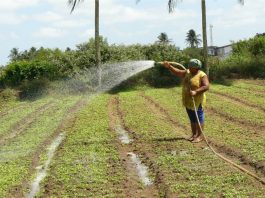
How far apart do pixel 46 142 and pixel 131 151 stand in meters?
2.38

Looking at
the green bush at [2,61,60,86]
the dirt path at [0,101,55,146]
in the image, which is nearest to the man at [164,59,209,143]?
the dirt path at [0,101,55,146]

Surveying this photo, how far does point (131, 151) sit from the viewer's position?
9.08 meters

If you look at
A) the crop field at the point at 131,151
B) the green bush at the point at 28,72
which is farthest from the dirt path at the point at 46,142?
the green bush at the point at 28,72

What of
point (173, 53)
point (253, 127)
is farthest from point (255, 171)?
point (173, 53)

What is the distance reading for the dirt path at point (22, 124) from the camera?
11.6 metres

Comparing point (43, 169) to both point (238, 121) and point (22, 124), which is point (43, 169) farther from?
point (22, 124)

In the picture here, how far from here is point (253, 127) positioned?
10828mm

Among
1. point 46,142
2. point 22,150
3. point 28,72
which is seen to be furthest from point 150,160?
point 28,72

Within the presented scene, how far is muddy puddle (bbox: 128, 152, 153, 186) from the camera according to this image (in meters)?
6.85

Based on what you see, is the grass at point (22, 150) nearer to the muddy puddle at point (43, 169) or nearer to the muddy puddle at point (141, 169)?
the muddy puddle at point (43, 169)

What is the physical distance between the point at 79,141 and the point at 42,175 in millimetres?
2794

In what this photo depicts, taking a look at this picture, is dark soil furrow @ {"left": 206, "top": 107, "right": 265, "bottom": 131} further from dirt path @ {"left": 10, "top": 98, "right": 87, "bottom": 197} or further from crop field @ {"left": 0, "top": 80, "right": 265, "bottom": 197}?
dirt path @ {"left": 10, "top": 98, "right": 87, "bottom": 197}

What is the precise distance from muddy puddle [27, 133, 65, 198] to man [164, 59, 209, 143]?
9.06 ft

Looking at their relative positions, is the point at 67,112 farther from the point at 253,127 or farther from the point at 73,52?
the point at 73,52
